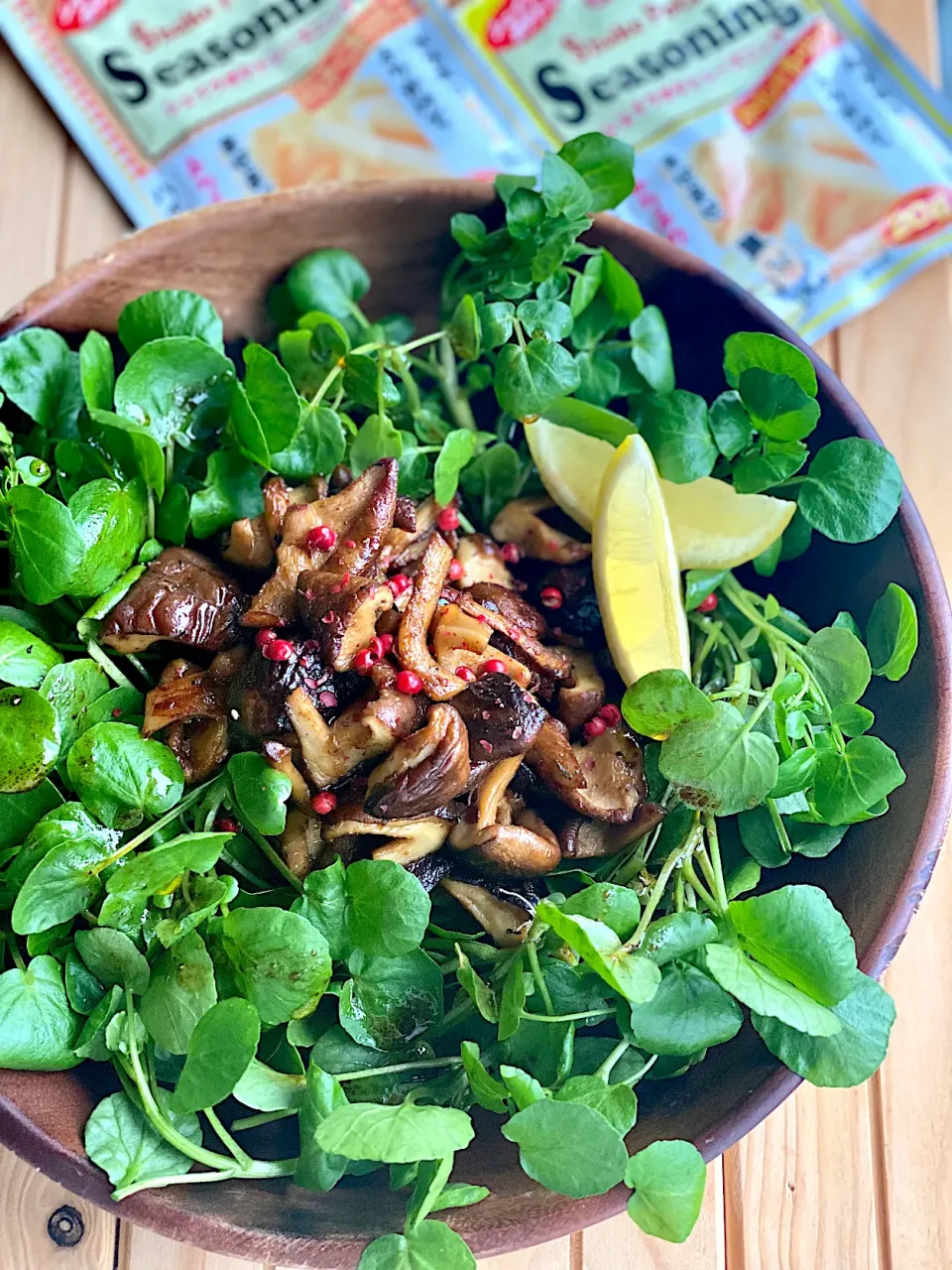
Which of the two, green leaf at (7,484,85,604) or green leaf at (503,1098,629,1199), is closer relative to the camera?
green leaf at (503,1098,629,1199)

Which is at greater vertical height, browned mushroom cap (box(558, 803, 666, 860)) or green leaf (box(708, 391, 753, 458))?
green leaf (box(708, 391, 753, 458))

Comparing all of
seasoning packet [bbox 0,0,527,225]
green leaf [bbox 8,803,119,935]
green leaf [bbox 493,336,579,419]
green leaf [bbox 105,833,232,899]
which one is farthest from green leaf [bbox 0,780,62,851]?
seasoning packet [bbox 0,0,527,225]

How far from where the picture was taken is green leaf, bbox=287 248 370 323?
1.47 metres

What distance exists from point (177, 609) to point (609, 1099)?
640mm

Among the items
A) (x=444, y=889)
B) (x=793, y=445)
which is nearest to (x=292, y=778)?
(x=444, y=889)

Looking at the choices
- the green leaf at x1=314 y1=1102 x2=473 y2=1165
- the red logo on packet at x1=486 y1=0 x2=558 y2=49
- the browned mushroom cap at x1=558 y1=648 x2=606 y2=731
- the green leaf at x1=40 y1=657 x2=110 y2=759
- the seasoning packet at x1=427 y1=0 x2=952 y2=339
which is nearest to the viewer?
the green leaf at x1=314 y1=1102 x2=473 y2=1165

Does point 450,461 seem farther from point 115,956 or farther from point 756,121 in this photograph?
point 756,121

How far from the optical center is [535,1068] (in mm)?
1160

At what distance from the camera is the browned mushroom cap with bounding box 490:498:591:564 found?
4.55 ft

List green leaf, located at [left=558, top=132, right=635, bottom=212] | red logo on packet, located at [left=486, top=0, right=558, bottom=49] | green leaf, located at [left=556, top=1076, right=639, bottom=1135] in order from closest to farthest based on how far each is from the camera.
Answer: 1. green leaf, located at [left=556, top=1076, right=639, bottom=1135]
2. green leaf, located at [left=558, top=132, right=635, bottom=212]
3. red logo on packet, located at [left=486, top=0, right=558, bottom=49]

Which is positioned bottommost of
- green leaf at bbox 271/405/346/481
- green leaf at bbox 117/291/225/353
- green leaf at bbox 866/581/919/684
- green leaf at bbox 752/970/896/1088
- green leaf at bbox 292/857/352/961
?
green leaf at bbox 752/970/896/1088

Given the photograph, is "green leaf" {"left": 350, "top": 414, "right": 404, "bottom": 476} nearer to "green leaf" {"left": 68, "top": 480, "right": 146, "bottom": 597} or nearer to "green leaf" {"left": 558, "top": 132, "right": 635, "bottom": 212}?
"green leaf" {"left": 68, "top": 480, "right": 146, "bottom": 597}

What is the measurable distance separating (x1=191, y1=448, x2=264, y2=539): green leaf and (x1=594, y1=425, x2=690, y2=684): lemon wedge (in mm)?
403

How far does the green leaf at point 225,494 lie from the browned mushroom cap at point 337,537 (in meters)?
0.09
